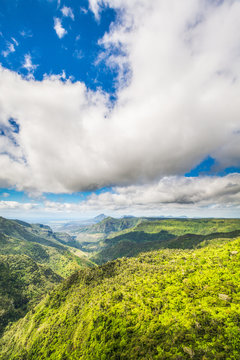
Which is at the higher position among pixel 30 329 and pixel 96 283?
pixel 96 283

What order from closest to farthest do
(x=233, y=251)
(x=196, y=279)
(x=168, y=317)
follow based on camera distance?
(x=168, y=317) < (x=196, y=279) < (x=233, y=251)

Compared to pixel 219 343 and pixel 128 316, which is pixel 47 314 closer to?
pixel 128 316

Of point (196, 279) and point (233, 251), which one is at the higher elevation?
point (233, 251)

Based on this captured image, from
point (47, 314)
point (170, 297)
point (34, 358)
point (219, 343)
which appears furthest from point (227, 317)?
point (47, 314)

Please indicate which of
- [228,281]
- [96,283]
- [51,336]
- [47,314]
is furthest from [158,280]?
[47,314]

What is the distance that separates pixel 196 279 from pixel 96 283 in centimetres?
10317

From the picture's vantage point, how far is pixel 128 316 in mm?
67812

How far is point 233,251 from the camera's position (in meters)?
87.4

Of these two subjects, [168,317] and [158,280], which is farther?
[158,280]

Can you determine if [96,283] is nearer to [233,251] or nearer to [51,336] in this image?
[51,336]

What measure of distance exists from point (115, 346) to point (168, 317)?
23.8 meters


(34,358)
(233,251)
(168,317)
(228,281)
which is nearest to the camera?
(168,317)

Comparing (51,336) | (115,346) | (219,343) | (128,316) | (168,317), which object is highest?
(219,343)

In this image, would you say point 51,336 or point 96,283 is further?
point 96,283
